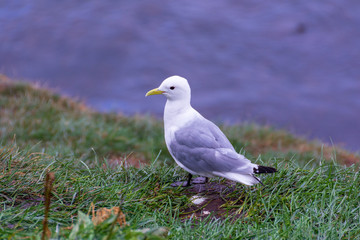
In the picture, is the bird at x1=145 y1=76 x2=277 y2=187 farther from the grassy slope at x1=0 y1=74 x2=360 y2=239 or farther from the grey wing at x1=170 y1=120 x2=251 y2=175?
the grassy slope at x1=0 y1=74 x2=360 y2=239

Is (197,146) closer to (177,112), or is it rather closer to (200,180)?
(177,112)

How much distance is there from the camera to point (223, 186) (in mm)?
4531

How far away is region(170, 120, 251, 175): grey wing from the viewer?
4105mm

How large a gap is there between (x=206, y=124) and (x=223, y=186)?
0.60 metres

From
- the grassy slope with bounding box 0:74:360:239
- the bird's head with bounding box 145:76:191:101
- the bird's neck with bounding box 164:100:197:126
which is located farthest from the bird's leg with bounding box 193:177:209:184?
the bird's head with bounding box 145:76:191:101

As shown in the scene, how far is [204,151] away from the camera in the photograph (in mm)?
4219

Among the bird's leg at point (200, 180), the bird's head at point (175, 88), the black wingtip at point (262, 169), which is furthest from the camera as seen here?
the bird's leg at point (200, 180)

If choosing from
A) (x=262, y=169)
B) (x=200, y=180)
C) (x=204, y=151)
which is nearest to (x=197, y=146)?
(x=204, y=151)

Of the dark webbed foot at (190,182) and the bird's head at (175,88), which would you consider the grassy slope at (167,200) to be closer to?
the dark webbed foot at (190,182)

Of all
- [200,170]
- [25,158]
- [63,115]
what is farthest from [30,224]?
[63,115]

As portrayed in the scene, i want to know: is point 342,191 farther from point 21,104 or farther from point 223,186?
point 21,104

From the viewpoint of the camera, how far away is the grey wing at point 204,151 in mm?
4105

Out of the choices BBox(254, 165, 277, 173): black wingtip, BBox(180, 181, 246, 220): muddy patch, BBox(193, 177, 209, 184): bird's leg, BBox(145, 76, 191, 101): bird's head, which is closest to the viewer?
BBox(254, 165, 277, 173): black wingtip

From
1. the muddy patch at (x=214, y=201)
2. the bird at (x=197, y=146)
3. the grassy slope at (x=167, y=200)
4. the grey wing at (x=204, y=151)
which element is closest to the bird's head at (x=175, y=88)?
the bird at (x=197, y=146)
